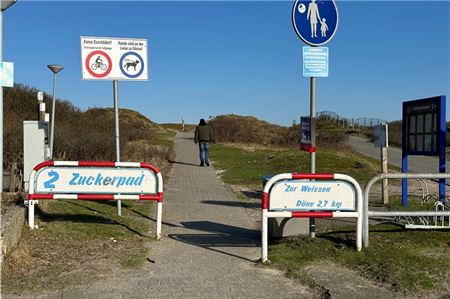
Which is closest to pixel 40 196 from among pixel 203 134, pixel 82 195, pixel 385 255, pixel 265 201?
pixel 82 195

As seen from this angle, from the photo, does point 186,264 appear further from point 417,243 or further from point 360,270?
point 417,243

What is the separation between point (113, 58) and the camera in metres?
8.80

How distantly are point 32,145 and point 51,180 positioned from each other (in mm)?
2787

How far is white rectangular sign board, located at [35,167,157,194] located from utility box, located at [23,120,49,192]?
2.62 m

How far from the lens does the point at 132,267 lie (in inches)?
228

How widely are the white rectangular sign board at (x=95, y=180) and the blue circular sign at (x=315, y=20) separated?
3.02 m

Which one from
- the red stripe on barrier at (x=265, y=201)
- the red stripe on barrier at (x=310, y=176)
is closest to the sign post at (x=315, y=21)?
the red stripe on barrier at (x=310, y=176)

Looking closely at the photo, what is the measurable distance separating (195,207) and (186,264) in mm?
4428

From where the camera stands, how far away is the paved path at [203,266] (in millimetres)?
4910

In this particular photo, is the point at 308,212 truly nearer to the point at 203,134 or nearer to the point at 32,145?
the point at 32,145

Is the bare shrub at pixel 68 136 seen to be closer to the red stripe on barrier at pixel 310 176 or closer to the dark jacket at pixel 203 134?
the dark jacket at pixel 203 134

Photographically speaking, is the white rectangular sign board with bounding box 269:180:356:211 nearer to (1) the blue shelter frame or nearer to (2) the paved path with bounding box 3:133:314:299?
(2) the paved path with bounding box 3:133:314:299

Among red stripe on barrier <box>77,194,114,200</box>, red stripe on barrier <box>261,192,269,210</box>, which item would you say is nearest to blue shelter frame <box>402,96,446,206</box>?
red stripe on barrier <box>261,192,269,210</box>

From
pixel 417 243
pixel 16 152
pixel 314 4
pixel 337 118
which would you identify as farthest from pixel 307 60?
pixel 337 118
